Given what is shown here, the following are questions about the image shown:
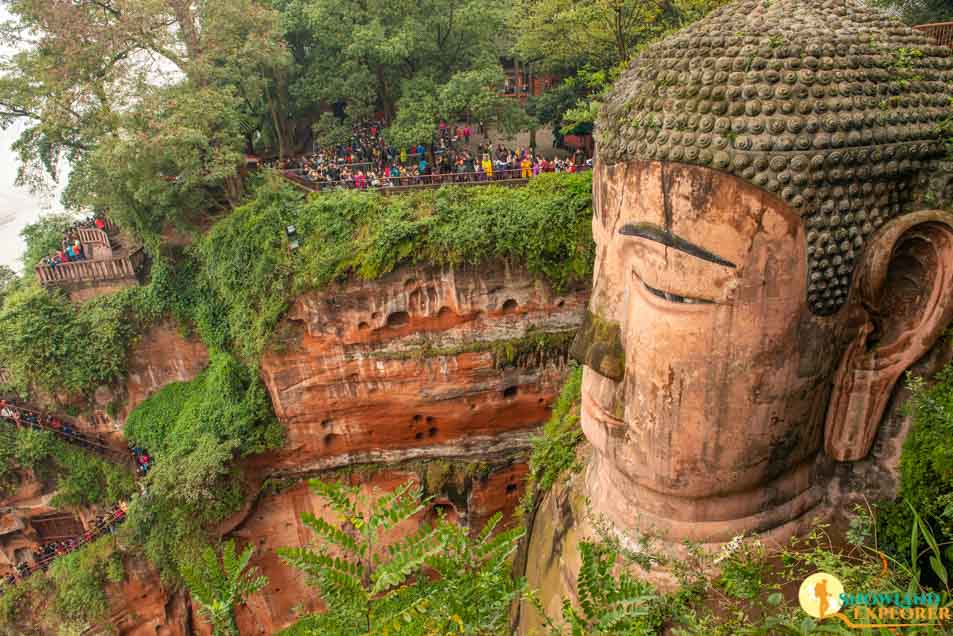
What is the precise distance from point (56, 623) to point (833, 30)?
1848cm

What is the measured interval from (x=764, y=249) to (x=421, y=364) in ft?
32.8

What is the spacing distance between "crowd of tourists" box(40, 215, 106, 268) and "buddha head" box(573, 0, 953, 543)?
1617 centimetres

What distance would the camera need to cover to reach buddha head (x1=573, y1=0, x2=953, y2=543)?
15.1 feet

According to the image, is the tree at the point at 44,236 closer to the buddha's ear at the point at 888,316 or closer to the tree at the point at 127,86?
the tree at the point at 127,86

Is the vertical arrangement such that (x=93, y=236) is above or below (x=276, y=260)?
above

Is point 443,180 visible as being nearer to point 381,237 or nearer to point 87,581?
point 381,237

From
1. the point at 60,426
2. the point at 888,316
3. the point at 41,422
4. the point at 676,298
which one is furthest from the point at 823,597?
the point at 41,422

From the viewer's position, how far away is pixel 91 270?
16.8 metres

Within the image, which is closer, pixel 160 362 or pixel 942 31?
pixel 942 31

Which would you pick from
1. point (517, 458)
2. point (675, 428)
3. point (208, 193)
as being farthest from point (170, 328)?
point (675, 428)

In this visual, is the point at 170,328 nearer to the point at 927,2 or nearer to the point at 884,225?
the point at 884,225

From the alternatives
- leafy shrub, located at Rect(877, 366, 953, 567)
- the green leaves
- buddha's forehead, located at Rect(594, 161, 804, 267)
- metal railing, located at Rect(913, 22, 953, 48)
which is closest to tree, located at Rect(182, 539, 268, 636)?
the green leaves

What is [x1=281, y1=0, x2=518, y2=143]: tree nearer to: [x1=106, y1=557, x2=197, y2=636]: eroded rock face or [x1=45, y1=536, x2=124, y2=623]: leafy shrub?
[x1=45, y1=536, x2=124, y2=623]: leafy shrub

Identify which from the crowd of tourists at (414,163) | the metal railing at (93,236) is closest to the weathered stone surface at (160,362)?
the metal railing at (93,236)
